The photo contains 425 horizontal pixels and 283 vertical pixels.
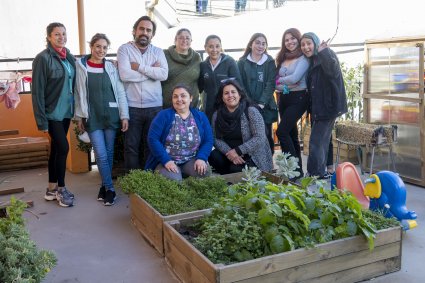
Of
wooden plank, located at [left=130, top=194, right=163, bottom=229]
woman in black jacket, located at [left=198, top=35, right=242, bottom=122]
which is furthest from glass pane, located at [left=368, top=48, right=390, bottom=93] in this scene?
wooden plank, located at [left=130, top=194, right=163, bottom=229]

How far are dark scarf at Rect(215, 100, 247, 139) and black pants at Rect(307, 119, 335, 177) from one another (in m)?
0.87

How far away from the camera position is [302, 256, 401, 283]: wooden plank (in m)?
2.65

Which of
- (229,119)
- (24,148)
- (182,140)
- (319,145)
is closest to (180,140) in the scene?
(182,140)

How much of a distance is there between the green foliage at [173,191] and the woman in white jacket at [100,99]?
657 mm

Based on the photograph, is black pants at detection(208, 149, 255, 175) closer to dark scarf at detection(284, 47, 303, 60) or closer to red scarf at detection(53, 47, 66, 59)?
dark scarf at detection(284, 47, 303, 60)

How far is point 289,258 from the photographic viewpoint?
2473 millimetres

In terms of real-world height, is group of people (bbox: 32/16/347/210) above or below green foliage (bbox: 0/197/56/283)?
above

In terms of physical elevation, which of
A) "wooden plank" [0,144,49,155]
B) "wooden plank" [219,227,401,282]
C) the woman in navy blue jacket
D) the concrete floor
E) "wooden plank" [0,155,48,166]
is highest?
the woman in navy blue jacket

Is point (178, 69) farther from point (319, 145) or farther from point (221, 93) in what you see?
point (319, 145)

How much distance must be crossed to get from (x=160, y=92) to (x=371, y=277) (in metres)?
2.57

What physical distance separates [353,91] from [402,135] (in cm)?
145

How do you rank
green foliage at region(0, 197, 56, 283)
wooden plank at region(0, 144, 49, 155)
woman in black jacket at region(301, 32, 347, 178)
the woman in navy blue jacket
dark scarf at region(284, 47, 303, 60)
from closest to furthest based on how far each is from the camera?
green foliage at region(0, 197, 56, 283) < the woman in navy blue jacket < woman in black jacket at region(301, 32, 347, 178) < dark scarf at region(284, 47, 303, 60) < wooden plank at region(0, 144, 49, 155)

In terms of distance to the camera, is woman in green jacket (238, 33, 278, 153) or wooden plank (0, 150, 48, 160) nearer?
woman in green jacket (238, 33, 278, 153)

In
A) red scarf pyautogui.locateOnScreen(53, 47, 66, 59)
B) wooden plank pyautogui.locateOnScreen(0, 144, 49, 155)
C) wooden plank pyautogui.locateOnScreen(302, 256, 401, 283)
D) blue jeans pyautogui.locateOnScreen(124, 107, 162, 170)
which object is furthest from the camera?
wooden plank pyautogui.locateOnScreen(0, 144, 49, 155)
